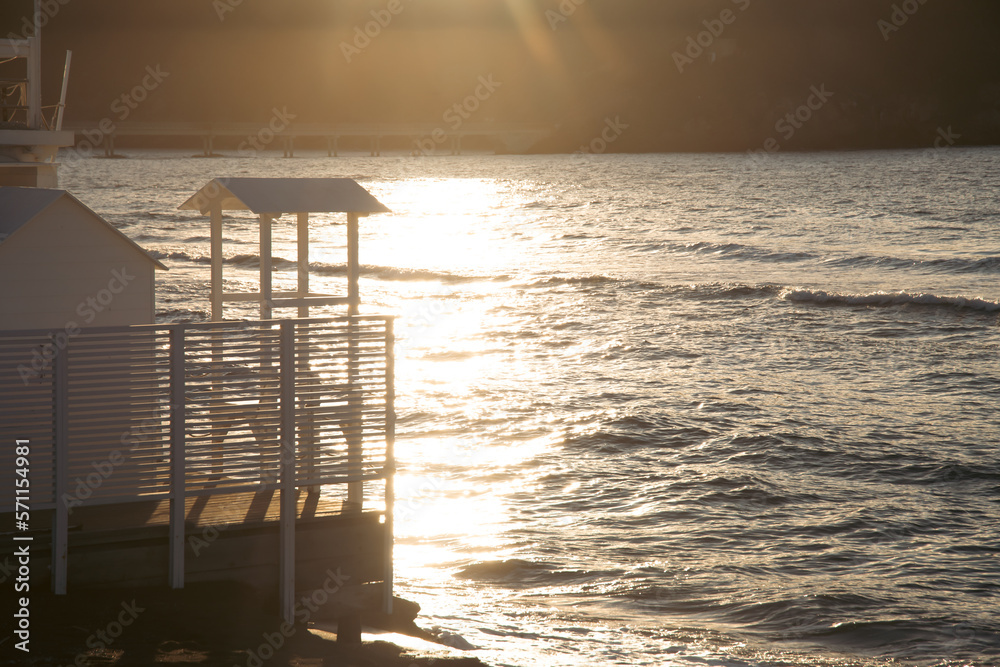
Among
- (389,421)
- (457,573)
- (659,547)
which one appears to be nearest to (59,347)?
(389,421)

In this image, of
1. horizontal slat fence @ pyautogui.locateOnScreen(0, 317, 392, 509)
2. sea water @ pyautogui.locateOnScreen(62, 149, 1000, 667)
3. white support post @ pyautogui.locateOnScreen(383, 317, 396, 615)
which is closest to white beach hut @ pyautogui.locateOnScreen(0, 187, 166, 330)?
horizontal slat fence @ pyautogui.locateOnScreen(0, 317, 392, 509)

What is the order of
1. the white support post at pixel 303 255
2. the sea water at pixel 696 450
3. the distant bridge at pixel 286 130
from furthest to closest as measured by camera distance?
the distant bridge at pixel 286 130, the sea water at pixel 696 450, the white support post at pixel 303 255

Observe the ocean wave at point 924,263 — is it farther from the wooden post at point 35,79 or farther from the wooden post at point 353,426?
the wooden post at point 353,426

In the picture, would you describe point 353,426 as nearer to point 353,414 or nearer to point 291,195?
point 353,414

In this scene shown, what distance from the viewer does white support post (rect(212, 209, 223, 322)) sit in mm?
8133

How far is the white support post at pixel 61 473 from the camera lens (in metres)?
6.45

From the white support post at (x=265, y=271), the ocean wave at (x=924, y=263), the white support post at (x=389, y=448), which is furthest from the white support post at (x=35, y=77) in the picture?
the ocean wave at (x=924, y=263)

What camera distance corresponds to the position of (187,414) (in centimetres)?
704

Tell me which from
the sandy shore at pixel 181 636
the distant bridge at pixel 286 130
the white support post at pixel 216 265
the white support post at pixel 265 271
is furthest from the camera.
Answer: the distant bridge at pixel 286 130

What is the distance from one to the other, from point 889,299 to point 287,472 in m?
24.3

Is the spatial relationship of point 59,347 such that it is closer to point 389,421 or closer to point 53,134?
point 389,421

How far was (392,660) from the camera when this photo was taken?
273 inches

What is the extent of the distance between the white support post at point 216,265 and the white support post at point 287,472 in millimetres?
1258

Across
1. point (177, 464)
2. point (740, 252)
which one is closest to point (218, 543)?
point (177, 464)
